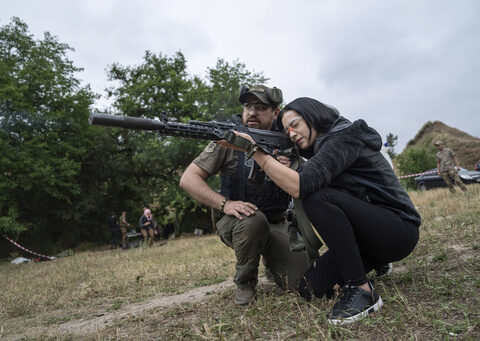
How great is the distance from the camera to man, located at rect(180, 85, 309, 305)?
3150 millimetres

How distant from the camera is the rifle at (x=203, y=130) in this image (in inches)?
103

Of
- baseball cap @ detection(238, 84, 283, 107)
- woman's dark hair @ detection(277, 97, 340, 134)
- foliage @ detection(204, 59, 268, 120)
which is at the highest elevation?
foliage @ detection(204, 59, 268, 120)

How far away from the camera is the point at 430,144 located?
30.1 m

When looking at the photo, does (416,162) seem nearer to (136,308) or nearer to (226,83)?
(226,83)

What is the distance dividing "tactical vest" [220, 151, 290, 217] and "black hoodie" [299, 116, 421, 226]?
1108 millimetres

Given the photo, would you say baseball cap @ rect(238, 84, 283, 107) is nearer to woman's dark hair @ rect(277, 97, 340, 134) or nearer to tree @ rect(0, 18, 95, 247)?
woman's dark hair @ rect(277, 97, 340, 134)

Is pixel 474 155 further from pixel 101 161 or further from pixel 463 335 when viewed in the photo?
pixel 463 335

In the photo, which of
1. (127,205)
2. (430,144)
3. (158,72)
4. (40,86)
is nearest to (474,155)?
(430,144)

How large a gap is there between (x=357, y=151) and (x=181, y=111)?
2162cm

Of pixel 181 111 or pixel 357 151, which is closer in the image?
pixel 357 151

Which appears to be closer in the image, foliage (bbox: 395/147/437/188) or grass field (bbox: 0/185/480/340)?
grass field (bbox: 0/185/480/340)

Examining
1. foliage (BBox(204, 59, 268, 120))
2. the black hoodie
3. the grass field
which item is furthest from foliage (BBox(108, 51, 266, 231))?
the black hoodie

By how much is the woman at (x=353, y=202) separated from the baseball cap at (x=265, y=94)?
3.59ft

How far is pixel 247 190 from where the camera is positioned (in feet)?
11.8
